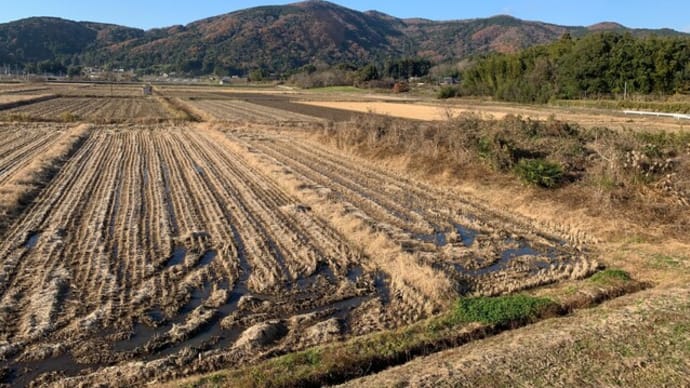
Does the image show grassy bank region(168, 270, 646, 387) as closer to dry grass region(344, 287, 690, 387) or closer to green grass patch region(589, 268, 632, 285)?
green grass patch region(589, 268, 632, 285)

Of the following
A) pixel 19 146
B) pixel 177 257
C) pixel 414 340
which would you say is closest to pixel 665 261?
pixel 414 340

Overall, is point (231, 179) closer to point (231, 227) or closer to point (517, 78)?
point (231, 227)

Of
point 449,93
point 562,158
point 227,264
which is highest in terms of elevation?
point 449,93

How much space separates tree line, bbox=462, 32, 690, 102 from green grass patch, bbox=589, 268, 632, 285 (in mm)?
46531

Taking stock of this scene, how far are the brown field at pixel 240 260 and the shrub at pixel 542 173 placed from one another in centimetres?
62

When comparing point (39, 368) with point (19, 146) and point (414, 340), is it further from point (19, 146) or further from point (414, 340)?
point (19, 146)

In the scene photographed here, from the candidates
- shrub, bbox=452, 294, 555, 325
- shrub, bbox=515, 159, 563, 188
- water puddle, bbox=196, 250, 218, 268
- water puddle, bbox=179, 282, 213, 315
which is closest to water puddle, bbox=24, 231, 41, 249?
water puddle, bbox=196, 250, 218, 268

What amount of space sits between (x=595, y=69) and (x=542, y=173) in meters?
44.1

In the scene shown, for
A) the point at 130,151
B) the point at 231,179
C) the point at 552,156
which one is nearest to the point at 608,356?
the point at 552,156

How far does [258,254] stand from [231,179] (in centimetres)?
739

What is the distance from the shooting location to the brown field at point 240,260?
631 cm

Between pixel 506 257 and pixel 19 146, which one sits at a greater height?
pixel 19 146

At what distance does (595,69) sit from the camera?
Answer: 170 ft

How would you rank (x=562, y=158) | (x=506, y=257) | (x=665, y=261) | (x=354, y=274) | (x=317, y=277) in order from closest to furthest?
(x=317, y=277) < (x=354, y=274) < (x=665, y=261) < (x=506, y=257) < (x=562, y=158)
